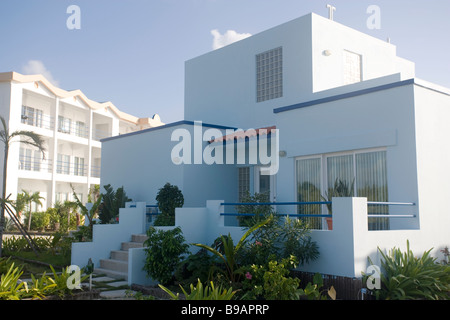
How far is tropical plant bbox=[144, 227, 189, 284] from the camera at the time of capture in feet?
34.4

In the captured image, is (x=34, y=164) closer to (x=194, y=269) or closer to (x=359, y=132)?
(x=194, y=269)

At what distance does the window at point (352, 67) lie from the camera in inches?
693

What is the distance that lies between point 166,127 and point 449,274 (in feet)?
36.5

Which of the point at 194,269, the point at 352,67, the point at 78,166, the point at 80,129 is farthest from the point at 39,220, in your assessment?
the point at 352,67

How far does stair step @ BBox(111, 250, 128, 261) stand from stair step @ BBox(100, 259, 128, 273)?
1.00 ft

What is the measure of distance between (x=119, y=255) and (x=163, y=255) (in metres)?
3.23

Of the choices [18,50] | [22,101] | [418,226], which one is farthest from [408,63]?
[22,101]

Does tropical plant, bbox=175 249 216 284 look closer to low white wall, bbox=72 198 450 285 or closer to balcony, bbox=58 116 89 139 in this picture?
low white wall, bbox=72 198 450 285

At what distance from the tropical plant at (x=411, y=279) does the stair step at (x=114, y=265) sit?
695cm

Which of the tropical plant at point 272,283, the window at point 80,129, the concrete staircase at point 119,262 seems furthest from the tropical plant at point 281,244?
the window at point 80,129

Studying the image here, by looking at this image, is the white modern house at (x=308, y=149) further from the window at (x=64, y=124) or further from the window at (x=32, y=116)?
the window at (x=64, y=124)

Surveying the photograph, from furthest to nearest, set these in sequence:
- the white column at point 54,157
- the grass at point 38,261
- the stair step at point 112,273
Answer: the white column at point 54,157
the grass at point 38,261
the stair step at point 112,273

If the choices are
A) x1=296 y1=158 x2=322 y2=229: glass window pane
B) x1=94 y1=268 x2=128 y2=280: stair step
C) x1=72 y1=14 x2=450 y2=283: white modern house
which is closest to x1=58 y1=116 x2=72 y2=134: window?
x1=72 y1=14 x2=450 y2=283: white modern house

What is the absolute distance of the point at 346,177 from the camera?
1138cm
